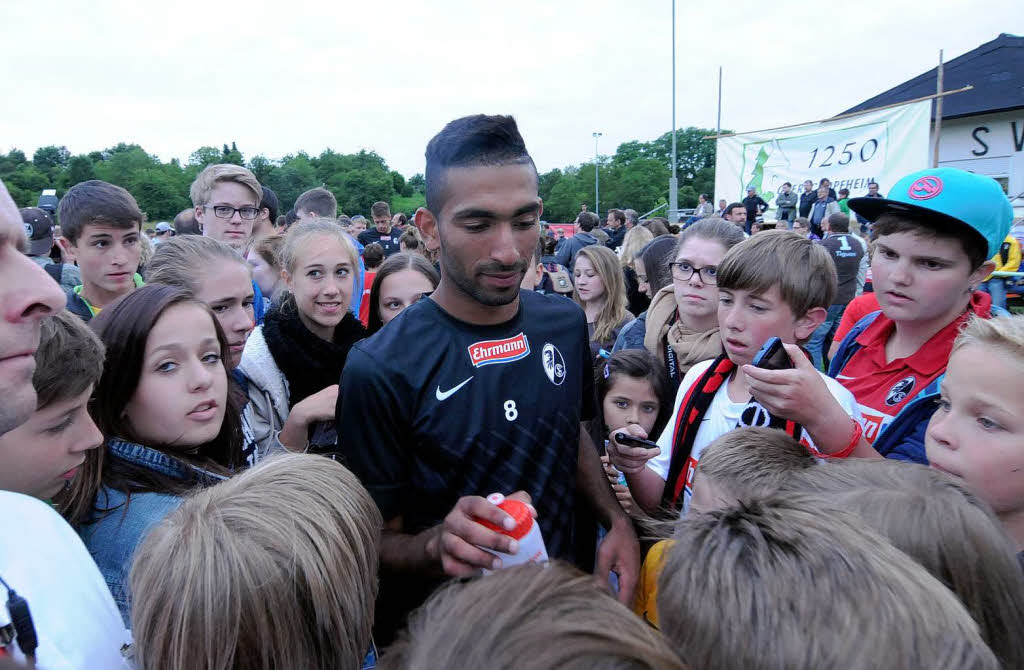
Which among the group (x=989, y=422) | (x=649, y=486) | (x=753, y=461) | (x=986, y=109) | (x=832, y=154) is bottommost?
(x=649, y=486)

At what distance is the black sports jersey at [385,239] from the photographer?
1125 cm

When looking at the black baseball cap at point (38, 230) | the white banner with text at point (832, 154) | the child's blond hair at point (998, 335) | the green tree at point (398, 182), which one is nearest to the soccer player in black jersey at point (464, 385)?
the child's blond hair at point (998, 335)

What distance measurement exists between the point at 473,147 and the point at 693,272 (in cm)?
193

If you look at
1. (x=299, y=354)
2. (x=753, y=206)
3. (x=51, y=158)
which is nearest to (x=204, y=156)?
(x=51, y=158)

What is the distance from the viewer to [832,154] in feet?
56.0

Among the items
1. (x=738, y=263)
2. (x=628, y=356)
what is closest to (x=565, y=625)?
(x=738, y=263)

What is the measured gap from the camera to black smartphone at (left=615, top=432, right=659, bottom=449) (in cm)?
207

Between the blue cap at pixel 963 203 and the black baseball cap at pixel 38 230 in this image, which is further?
the black baseball cap at pixel 38 230

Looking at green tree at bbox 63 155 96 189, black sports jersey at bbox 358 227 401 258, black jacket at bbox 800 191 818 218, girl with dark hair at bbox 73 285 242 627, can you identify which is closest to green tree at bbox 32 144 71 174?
green tree at bbox 63 155 96 189

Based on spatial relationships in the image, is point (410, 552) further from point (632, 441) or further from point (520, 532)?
point (632, 441)

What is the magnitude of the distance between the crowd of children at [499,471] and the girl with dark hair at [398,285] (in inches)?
20.4

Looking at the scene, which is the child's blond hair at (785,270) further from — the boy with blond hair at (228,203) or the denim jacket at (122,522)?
the boy with blond hair at (228,203)

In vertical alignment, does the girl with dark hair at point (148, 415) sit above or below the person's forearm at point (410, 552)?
above

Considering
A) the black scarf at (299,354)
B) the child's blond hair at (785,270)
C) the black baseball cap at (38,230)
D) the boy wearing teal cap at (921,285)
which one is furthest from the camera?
the black baseball cap at (38,230)
